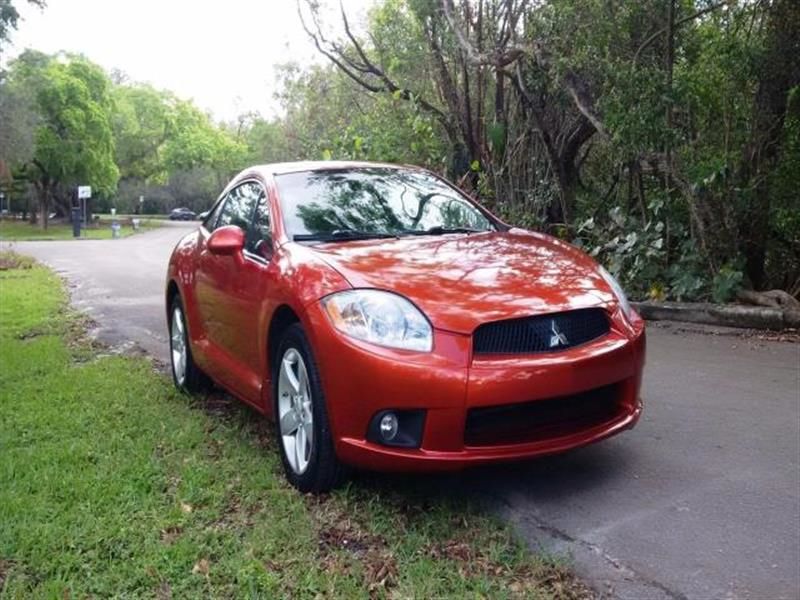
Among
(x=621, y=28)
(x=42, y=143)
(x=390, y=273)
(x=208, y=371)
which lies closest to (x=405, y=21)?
(x=621, y=28)

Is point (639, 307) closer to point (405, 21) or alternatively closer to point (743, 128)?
point (743, 128)

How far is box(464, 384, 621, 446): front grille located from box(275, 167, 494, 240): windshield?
1444mm

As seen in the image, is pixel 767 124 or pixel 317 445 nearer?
pixel 317 445

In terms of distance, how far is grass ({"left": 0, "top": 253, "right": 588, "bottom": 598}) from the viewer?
2936 millimetres

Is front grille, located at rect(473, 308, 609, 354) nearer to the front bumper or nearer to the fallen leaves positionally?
the front bumper

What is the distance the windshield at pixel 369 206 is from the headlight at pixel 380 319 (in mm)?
888

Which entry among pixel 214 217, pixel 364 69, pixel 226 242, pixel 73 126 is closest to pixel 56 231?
pixel 73 126

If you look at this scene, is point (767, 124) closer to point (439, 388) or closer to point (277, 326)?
point (277, 326)

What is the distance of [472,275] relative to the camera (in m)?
3.75

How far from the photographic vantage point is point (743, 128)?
26.4 feet

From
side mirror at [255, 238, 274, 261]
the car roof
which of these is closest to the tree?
the car roof

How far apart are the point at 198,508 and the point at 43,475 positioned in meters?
0.97

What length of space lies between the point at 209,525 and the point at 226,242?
1.64 meters

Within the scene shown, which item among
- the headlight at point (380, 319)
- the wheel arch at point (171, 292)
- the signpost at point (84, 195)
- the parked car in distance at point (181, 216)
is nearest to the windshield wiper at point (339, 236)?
the headlight at point (380, 319)
